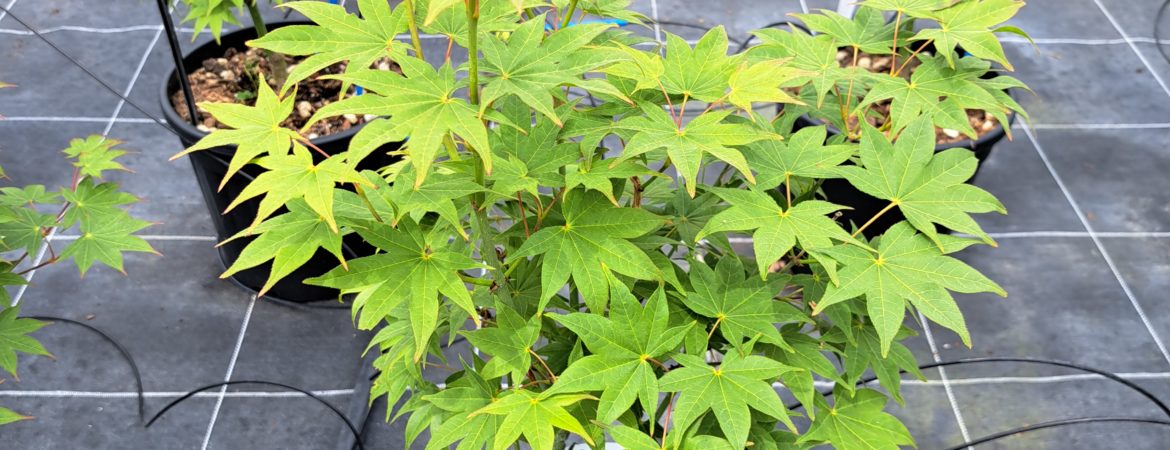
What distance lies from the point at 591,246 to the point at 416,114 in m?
0.26

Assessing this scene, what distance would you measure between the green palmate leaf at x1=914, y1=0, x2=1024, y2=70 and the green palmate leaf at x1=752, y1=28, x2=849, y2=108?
0.11 m

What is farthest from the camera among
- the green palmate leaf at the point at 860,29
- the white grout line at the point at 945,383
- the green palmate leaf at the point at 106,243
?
the white grout line at the point at 945,383

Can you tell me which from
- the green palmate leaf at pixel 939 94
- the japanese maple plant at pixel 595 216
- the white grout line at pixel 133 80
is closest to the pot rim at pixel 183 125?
the white grout line at pixel 133 80

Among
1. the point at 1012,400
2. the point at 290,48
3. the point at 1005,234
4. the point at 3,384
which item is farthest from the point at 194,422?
the point at 1005,234

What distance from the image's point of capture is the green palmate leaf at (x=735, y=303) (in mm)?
1055

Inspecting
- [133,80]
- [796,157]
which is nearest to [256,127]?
[796,157]

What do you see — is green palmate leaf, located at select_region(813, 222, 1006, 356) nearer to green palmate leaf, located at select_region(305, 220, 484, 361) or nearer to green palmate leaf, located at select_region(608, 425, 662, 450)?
green palmate leaf, located at select_region(608, 425, 662, 450)

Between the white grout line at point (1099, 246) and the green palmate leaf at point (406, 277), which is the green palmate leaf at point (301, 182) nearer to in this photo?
the green palmate leaf at point (406, 277)

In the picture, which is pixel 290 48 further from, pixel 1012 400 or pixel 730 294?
pixel 1012 400

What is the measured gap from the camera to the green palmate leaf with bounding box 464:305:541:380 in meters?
1.07

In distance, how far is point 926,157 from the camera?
1.08 meters

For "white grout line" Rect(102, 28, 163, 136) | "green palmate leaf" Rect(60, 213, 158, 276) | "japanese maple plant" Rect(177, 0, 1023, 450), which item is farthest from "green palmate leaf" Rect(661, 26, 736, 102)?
"white grout line" Rect(102, 28, 163, 136)

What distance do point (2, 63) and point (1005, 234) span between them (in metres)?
3.07

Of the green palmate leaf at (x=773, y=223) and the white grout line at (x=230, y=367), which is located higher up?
the green palmate leaf at (x=773, y=223)
